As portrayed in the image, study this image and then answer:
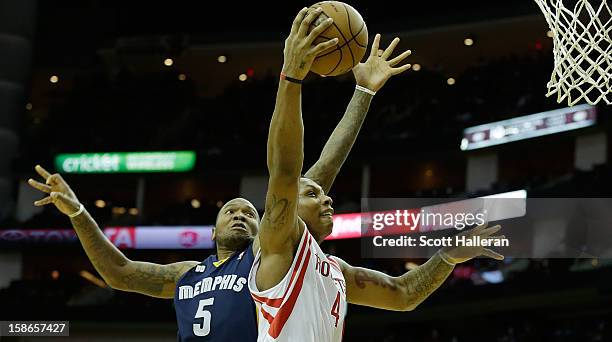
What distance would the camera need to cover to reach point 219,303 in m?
4.38

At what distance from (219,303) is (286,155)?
1.12 m

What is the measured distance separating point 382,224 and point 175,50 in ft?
30.1

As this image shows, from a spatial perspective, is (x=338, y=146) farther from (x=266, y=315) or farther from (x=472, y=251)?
(x=266, y=315)

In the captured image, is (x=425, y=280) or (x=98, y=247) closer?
(x=425, y=280)

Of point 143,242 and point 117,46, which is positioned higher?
point 117,46

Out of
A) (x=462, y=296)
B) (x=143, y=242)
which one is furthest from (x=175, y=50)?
(x=462, y=296)

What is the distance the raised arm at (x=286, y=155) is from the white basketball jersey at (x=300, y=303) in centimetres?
4

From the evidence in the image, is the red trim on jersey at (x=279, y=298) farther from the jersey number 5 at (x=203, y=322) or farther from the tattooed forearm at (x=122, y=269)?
the tattooed forearm at (x=122, y=269)

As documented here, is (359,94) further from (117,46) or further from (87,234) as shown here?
(117,46)

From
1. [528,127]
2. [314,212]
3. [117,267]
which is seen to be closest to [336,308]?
[314,212]

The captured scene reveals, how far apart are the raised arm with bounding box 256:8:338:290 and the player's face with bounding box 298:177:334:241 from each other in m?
0.36

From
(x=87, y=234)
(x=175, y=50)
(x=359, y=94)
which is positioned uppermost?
(x=175, y=50)

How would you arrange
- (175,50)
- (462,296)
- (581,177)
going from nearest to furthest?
(581,177) → (462,296) → (175,50)

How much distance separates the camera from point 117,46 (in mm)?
24391
